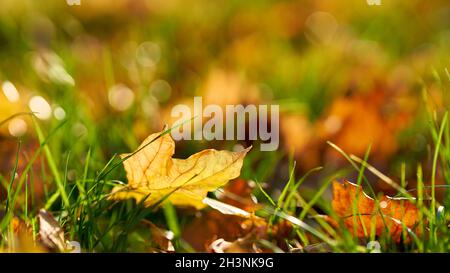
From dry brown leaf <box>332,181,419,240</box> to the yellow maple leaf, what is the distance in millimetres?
132

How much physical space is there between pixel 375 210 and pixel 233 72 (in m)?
0.95

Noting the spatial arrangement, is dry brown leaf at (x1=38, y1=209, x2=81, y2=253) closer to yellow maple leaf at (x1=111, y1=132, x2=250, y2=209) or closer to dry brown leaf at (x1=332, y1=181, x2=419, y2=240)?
yellow maple leaf at (x1=111, y1=132, x2=250, y2=209)

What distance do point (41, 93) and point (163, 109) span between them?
0.78 ft

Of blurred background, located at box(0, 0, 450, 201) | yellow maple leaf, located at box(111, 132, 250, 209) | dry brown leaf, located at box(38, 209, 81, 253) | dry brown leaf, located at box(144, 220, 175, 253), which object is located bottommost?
dry brown leaf, located at box(144, 220, 175, 253)

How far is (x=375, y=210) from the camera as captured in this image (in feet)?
2.92

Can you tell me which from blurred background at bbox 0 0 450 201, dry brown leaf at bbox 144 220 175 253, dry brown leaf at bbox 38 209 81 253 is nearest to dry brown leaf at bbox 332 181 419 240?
blurred background at bbox 0 0 450 201

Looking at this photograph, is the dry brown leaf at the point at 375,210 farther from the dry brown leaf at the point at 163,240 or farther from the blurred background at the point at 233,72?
the dry brown leaf at the point at 163,240

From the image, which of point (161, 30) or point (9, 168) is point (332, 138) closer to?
point (9, 168)

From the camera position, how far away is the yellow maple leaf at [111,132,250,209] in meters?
0.88

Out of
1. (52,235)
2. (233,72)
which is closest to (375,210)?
(52,235)

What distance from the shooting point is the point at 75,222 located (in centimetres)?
88

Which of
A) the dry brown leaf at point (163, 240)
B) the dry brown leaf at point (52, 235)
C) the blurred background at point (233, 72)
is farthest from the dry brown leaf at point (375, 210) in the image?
the dry brown leaf at point (52, 235)

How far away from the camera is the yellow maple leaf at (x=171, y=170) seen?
2.88ft

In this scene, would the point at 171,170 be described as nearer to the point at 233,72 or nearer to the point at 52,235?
the point at 52,235
